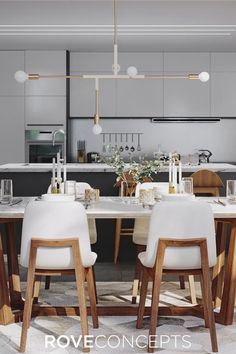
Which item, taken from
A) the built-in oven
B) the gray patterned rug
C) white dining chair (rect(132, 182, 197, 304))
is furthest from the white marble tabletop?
the built-in oven

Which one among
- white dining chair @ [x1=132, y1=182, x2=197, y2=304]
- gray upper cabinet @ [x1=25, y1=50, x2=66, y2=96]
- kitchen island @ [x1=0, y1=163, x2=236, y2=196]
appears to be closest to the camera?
white dining chair @ [x1=132, y1=182, x2=197, y2=304]

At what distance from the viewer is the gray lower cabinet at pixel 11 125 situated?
25.5ft

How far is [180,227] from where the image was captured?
10.3ft

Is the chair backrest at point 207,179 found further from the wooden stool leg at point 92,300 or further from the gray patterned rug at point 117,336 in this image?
the wooden stool leg at point 92,300

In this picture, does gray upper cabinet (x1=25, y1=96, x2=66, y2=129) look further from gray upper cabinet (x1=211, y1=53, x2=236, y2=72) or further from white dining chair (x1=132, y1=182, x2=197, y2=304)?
white dining chair (x1=132, y1=182, x2=197, y2=304)

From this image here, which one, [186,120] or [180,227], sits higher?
[186,120]

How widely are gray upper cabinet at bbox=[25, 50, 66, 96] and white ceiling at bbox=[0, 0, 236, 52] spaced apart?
20 cm

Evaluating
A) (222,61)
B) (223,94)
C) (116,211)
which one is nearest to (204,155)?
(223,94)

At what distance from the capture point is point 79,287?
3133 mm

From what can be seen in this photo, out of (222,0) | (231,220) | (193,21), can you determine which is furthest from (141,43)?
(231,220)

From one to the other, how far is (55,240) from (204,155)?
5209 mm

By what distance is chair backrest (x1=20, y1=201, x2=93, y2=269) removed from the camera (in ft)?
10.3

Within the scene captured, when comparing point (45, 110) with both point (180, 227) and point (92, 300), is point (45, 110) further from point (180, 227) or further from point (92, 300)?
point (180, 227)

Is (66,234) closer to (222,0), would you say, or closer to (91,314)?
(91,314)
